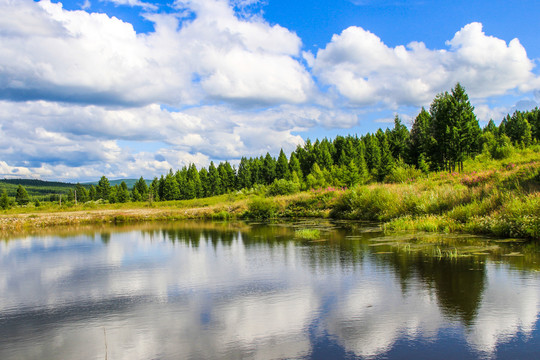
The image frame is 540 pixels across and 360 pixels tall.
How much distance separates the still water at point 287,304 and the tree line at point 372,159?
27.3m

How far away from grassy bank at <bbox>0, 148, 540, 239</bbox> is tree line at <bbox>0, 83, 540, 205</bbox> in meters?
10.2

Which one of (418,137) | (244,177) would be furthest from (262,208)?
(244,177)

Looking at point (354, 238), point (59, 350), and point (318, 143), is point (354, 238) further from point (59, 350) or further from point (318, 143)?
point (318, 143)

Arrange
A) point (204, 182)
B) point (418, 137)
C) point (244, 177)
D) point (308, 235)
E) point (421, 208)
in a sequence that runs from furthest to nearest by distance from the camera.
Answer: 1. point (244, 177)
2. point (204, 182)
3. point (418, 137)
4. point (421, 208)
5. point (308, 235)

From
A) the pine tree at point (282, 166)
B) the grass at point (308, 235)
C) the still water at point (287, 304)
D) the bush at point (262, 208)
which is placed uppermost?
the pine tree at point (282, 166)

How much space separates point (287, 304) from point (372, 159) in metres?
73.2

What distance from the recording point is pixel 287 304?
8414 mm

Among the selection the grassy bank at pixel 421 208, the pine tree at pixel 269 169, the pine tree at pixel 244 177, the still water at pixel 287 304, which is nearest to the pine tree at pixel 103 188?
the pine tree at pixel 244 177

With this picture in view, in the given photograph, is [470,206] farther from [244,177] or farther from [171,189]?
[244,177]

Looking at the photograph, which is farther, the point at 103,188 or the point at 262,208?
the point at 103,188

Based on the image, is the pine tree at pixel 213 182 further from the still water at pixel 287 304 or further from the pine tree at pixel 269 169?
the still water at pixel 287 304

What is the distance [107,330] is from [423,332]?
5.83 meters

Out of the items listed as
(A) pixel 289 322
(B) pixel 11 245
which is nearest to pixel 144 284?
(A) pixel 289 322

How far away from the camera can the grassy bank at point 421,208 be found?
1546cm
